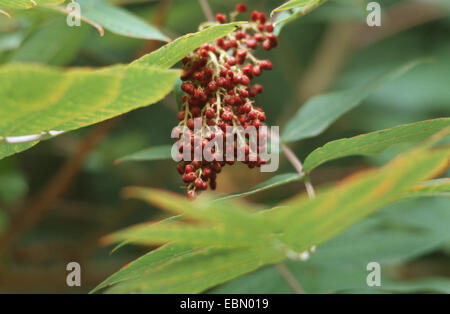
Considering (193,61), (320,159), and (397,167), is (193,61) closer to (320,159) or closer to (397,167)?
(320,159)

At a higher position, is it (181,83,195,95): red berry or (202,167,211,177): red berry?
(181,83,195,95): red berry

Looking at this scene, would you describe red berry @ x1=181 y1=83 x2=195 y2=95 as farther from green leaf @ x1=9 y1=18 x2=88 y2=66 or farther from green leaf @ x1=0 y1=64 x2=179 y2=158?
green leaf @ x1=9 y1=18 x2=88 y2=66

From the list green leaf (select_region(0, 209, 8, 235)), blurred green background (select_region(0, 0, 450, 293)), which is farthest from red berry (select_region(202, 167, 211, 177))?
green leaf (select_region(0, 209, 8, 235))

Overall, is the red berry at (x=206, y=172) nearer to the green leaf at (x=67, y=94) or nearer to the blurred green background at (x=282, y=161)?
the green leaf at (x=67, y=94)

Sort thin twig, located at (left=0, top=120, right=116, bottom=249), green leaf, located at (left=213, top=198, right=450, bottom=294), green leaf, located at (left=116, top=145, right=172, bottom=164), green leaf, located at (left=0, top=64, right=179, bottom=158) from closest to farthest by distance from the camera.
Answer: green leaf, located at (left=0, top=64, right=179, bottom=158) → green leaf, located at (left=116, top=145, right=172, bottom=164) → green leaf, located at (left=213, top=198, right=450, bottom=294) → thin twig, located at (left=0, top=120, right=116, bottom=249)

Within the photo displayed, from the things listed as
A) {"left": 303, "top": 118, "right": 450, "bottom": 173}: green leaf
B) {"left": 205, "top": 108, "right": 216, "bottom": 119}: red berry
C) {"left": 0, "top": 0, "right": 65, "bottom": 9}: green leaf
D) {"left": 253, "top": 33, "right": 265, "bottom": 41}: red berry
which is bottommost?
{"left": 303, "top": 118, "right": 450, "bottom": 173}: green leaf

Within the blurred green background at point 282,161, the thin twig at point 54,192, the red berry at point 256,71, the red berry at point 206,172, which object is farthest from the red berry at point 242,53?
the thin twig at point 54,192
